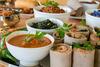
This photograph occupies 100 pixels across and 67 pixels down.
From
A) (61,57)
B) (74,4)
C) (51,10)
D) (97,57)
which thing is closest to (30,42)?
(61,57)

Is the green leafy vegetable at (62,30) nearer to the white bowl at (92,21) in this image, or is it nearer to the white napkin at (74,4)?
the white bowl at (92,21)

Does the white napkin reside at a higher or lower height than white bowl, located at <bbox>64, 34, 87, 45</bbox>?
higher

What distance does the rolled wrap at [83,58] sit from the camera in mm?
831

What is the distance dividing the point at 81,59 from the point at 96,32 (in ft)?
0.65

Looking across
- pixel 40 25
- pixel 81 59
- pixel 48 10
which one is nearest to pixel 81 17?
pixel 48 10

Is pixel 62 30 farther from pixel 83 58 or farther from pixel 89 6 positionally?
pixel 89 6

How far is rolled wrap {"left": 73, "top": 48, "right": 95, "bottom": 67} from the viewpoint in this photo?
2.73 feet

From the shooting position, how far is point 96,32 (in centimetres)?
98

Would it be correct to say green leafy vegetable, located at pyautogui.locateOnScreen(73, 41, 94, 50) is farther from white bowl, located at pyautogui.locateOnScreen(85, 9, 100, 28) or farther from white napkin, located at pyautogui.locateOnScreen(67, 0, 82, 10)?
white napkin, located at pyautogui.locateOnScreen(67, 0, 82, 10)

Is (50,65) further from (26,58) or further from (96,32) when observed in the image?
(96,32)

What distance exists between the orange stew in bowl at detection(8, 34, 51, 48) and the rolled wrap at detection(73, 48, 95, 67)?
0.13 metres

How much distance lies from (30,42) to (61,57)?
0.46ft

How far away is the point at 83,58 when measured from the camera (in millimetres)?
835

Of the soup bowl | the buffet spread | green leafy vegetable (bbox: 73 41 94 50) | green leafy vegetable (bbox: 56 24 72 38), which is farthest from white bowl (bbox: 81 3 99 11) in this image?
green leafy vegetable (bbox: 73 41 94 50)
